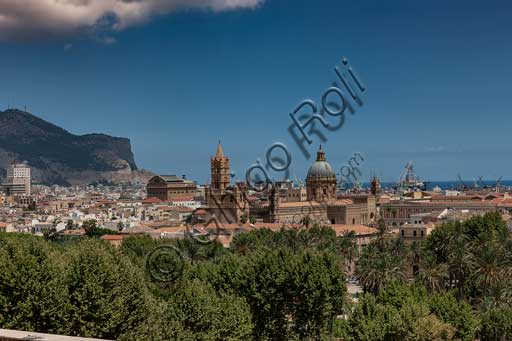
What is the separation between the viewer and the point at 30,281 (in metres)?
24.7

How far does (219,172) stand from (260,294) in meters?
58.8

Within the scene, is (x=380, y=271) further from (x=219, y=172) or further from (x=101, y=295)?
(x=219, y=172)

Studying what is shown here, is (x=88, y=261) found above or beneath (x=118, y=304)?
above

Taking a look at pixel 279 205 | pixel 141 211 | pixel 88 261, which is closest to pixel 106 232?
pixel 279 205

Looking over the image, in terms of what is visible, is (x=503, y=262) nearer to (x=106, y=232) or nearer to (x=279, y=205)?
(x=279, y=205)

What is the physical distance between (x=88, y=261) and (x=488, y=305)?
78.0 ft

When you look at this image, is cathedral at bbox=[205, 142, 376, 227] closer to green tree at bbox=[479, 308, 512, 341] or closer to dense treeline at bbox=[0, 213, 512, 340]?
dense treeline at bbox=[0, 213, 512, 340]

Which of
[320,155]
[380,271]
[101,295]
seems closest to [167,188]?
[320,155]

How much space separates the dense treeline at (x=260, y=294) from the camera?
81.2 feet

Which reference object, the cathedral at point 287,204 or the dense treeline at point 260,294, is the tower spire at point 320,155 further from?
the dense treeline at point 260,294

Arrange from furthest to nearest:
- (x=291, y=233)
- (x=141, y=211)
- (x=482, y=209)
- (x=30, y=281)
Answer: (x=141, y=211) < (x=482, y=209) < (x=291, y=233) < (x=30, y=281)

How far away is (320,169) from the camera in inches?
4286

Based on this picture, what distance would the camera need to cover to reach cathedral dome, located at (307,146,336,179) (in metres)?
108

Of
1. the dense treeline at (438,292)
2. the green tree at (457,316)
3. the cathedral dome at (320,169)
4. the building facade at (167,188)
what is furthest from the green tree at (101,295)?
the building facade at (167,188)
